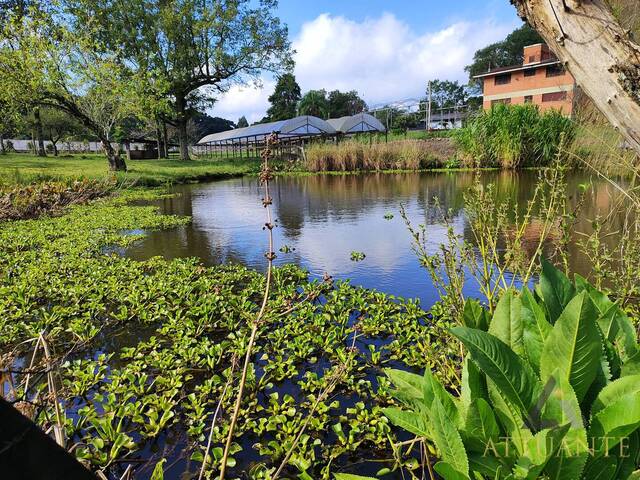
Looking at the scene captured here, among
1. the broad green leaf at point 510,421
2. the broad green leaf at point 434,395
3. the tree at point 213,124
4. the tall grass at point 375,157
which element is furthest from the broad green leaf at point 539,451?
the tree at point 213,124

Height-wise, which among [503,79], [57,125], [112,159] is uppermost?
[503,79]

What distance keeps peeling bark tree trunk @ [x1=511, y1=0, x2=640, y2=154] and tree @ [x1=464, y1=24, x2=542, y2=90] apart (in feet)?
253

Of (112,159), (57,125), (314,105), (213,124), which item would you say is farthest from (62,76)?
(213,124)

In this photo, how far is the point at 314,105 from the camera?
216 ft

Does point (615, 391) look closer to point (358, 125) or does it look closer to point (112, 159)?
point (112, 159)

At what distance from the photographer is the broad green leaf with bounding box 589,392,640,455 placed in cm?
100

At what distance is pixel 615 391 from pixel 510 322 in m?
0.34

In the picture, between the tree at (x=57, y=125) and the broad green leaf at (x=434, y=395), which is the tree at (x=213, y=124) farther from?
the broad green leaf at (x=434, y=395)

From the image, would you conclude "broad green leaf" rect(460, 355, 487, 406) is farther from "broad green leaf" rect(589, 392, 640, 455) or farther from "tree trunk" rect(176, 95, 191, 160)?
"tree trunk" rect(176, 95, 191, 160)

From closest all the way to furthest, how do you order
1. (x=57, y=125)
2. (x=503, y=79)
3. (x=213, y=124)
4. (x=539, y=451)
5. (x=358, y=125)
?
(x=539, y=451) → (x=358, y=125) → (x=57, y=125) → (x=503, y=79) → (x=213, y=124)

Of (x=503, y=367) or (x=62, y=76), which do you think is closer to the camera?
(x=503, y=367)

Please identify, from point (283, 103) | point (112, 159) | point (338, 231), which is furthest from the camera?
point (283, 103)

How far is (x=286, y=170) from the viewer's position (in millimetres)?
22125

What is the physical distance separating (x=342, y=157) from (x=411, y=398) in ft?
67.3
